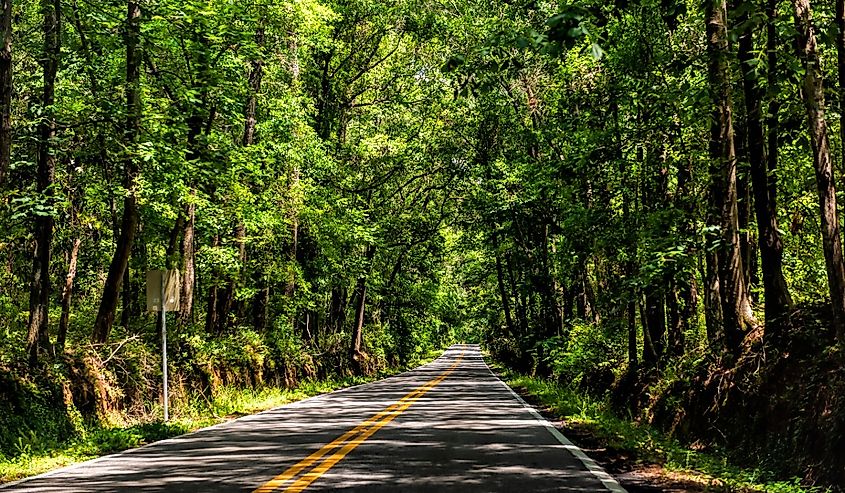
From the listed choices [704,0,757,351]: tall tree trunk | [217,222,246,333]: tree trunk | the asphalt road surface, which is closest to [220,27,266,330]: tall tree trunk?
[217,222,246,333]: tree trunk

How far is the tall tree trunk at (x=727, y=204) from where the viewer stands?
11.9 m

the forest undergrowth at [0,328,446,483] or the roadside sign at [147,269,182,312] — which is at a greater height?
the roadside sign at [147,269,182,312]

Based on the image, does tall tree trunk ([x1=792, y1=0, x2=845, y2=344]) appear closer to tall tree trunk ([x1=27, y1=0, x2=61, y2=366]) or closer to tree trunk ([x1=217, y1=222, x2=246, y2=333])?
tall tree trunk ([x1=27, y1=0, x2=61, y2=366])

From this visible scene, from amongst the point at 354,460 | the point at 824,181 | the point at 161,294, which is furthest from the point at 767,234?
the point at 161,294

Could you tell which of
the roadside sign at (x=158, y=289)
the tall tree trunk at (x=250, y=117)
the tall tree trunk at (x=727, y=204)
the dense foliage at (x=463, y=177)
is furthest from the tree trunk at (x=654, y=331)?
the tall tree trunk at (x=250, y=117)

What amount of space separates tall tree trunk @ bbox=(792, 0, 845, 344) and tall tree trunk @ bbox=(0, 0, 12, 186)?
10.3 m

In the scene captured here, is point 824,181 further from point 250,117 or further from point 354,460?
point 250,117

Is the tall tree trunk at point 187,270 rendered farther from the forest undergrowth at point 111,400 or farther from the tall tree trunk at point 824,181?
the tall tree trunk at point 824,181

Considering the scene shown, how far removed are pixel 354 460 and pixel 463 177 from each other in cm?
2805

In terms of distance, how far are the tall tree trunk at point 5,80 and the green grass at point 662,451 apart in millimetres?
9876

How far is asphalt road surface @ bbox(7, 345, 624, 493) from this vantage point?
8258 millimetres

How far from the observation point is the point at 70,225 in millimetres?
23047

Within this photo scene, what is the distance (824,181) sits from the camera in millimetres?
8344

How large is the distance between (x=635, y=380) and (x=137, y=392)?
10.6m
